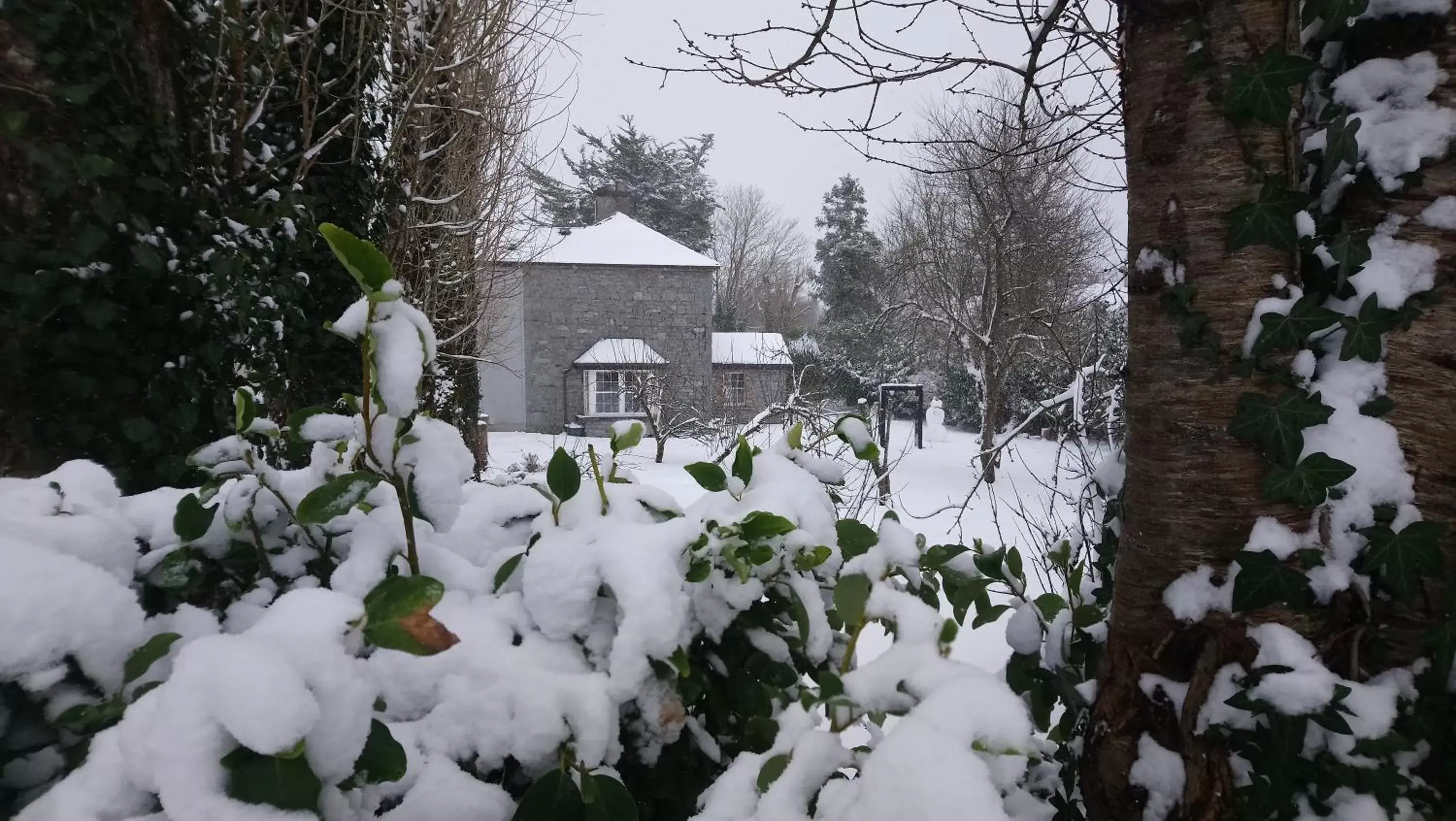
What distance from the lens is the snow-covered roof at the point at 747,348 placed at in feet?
59.7

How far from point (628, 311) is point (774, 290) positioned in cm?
1156

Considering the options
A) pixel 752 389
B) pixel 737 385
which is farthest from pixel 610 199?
pixel 752 389

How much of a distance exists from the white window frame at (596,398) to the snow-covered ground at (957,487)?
1.44 metres

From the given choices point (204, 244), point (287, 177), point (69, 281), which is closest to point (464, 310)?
point (287, 177)

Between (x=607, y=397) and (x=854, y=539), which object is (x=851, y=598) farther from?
(x=607, y=397)

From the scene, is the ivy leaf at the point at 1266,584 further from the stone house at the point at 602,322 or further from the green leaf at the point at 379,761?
the stone house at the point at 602,322

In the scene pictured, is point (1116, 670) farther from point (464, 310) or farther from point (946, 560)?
point (464, 310)

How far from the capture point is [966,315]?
931cm

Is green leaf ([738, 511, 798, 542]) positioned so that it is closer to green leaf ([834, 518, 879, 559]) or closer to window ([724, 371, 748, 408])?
green leaf ([834, 518, 879, 559])

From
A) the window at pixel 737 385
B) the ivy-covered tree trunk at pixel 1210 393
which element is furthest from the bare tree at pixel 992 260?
the ivy-covered tree trunk at pixel 1210 393

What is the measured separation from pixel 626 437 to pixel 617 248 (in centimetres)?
1706

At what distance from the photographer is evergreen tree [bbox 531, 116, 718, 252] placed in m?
24.2

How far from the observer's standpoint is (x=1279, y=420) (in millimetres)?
886

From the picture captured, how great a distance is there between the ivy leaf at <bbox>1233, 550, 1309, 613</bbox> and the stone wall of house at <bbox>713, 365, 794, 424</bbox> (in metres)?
8.82
